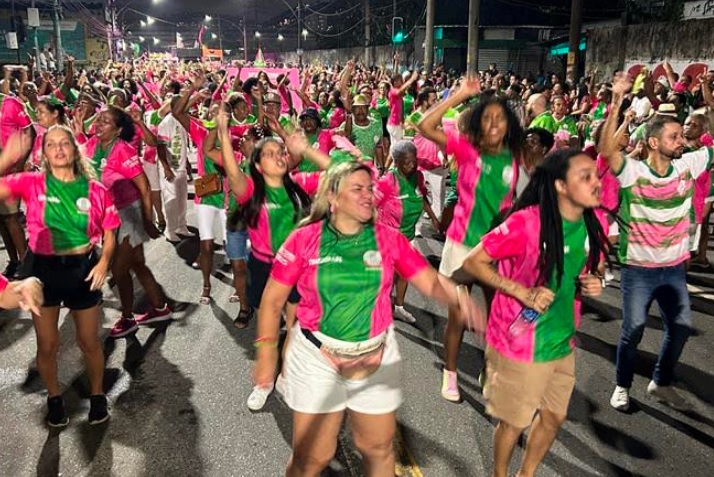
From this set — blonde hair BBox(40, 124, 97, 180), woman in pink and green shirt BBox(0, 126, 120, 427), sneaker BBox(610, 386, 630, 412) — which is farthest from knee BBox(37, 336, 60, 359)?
sneaker BBox(610, 386, 630, 412)

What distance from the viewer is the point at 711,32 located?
730 inches

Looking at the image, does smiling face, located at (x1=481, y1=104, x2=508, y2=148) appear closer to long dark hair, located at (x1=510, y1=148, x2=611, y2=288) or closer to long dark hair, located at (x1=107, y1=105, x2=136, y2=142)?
long dark hair, located at (x1=510, y1=148, x2=611, y2=288)

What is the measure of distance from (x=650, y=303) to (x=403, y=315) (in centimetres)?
253

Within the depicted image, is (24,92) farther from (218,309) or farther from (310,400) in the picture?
(310,400)

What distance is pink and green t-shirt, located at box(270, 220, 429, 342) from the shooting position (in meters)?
2.91

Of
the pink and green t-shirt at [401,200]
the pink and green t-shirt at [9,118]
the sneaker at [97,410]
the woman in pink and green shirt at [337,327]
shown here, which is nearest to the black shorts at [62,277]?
the sneaker at [97,410]

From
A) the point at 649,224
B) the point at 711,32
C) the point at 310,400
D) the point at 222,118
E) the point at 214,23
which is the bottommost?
the point at 310,400

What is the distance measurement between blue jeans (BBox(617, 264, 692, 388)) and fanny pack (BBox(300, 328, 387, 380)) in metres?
2.27

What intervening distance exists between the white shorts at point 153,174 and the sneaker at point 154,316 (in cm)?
337

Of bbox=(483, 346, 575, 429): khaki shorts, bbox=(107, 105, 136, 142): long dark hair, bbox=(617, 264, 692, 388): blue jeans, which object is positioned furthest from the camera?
bbox=(107, 105, 136, 142): long dark hair

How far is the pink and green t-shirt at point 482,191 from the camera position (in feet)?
14.4

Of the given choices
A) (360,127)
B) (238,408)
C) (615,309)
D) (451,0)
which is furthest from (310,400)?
(451,0)

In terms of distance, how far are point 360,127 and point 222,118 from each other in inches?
195

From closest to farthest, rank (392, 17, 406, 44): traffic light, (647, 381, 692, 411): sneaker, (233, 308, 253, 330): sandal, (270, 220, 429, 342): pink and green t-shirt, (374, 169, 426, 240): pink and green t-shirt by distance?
(270, 220, 429, 342): pink and green t-shirt < (647, 381, 692, 411): sneaker < (374, 169, 426, 240): pink and green t-shirt < (233, 308, 253, 330): sandal < (392, 17, 406, 44): traffic light
